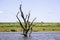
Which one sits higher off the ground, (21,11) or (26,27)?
(21,11)

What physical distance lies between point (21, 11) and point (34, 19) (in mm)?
2535

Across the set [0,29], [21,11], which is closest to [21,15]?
[21,11]

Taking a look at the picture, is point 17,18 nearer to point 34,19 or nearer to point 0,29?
point 34,19

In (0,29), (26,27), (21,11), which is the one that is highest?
(21,11)

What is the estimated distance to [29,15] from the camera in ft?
144

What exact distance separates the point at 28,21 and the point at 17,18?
195cm

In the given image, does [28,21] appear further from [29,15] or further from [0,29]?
[0,29]

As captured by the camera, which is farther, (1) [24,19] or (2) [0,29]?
(2) [0,29]

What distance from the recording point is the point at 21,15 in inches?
1721

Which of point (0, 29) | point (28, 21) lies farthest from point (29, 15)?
point (0, 29)

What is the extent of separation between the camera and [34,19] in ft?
145

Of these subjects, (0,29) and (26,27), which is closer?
(26,27)

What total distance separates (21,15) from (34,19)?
228 cm

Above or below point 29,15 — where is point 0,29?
below
